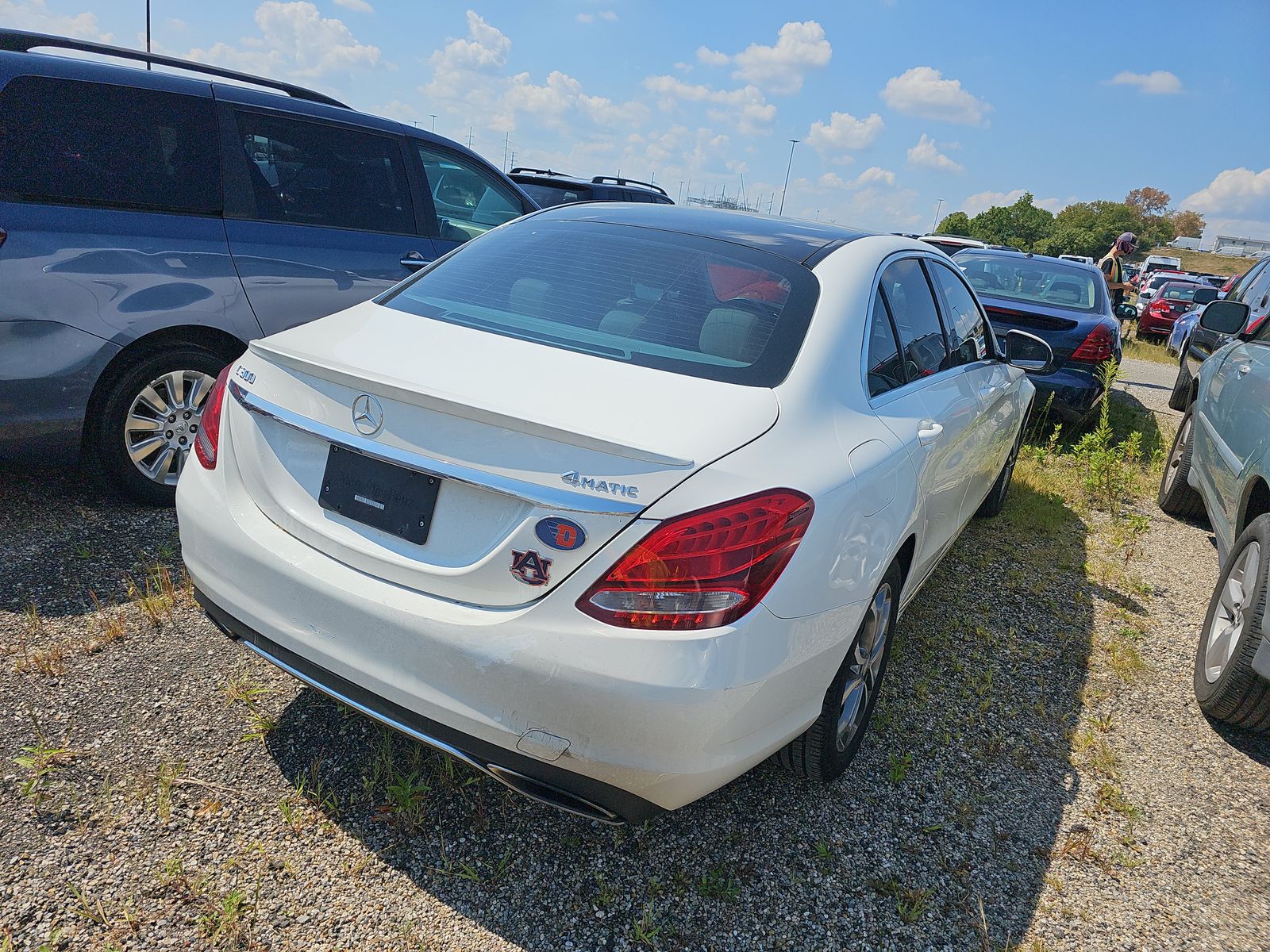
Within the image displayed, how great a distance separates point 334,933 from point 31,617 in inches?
75.1

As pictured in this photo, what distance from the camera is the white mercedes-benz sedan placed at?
1865mm

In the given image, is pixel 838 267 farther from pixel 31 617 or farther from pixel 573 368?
pixel 31 617

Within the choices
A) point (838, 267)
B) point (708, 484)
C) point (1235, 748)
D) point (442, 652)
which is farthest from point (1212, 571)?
point (442, 652)

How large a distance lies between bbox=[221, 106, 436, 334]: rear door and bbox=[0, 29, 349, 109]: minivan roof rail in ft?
1.05

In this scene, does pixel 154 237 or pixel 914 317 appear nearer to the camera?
pixel 914 317

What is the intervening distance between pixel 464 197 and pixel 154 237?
2098 millimetres

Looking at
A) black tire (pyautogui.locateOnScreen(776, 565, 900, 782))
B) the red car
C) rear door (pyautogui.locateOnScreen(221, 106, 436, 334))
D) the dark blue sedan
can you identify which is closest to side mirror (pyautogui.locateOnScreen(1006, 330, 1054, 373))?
the dark blue sedan

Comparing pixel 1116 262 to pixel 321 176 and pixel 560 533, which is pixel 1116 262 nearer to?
Result: pixel 321 176

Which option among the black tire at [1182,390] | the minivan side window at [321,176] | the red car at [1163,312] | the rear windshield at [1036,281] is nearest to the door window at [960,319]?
the minivan side window at [321,176]

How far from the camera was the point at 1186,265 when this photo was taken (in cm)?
8744

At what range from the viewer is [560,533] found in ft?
6.14

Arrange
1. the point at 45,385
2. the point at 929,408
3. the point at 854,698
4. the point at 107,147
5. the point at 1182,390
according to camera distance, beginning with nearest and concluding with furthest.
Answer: the point at 854,698 < the point at 929,408 < the point at 45,385 < the point at 107,147 < the point at 1182,390

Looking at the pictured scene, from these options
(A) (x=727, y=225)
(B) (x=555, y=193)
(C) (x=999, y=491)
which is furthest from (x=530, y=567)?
(B) (x=555, y=193)

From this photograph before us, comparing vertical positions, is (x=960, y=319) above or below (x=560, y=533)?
above
